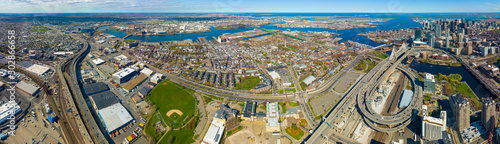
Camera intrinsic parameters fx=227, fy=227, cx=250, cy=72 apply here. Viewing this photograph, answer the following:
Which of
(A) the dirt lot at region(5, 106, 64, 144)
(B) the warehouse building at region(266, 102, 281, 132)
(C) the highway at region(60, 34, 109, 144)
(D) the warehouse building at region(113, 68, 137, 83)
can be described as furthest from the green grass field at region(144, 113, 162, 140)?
(D) the warehouse building at region(113, 68, 137, 83)

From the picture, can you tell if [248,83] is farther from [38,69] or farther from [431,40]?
[431,40]

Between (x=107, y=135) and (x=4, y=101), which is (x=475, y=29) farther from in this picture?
(x=4, y=101)

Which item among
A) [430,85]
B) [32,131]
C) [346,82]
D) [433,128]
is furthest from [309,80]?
[32,131]

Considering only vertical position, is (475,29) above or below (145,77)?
above

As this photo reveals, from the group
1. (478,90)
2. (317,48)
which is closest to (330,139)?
(478,90)

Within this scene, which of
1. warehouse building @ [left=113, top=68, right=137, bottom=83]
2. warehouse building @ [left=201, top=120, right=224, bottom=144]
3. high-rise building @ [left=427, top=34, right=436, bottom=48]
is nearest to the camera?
warehouse building @ [left=201, top=120, right=224, bottom=144]

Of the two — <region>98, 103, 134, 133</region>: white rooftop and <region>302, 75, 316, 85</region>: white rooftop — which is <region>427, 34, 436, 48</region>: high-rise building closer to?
<region>302, 75, 316, 85</region>: white rooftop
